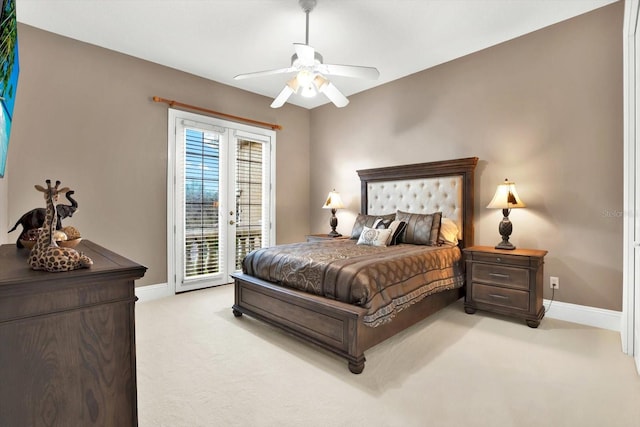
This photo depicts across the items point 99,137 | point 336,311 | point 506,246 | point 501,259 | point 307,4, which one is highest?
point 307,4

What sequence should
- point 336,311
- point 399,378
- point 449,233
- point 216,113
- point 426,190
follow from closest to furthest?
1. point 399,378
2. point 336,311
3. point 449,233
4. point 426,190
5. point 216,113

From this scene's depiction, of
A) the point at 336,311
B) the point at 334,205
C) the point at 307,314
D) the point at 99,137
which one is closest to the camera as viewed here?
the point at 336,311

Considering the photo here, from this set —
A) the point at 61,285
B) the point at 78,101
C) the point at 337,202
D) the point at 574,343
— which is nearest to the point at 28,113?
the point at 78,101

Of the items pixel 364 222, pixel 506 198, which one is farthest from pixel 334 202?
pixel 506 198

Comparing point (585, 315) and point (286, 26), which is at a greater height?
point (286, 26)

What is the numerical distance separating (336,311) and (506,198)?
2.13m

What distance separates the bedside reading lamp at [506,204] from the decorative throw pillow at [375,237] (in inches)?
42.8

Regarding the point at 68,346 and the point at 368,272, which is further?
the point at 368,272

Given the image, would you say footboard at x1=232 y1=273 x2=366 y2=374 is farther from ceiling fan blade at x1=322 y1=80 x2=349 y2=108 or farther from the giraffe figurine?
ceiling fan blade at x1=322 y1=80 x2=349 y2=108

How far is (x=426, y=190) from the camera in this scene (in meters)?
3.98

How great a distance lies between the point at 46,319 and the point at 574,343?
338 centimetres

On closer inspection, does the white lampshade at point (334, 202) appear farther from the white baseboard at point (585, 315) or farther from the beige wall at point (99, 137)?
the white baseboard at point (585, 315)

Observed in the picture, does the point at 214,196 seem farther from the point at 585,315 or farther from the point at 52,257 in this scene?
the point at 585,315

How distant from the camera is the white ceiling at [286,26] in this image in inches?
109
